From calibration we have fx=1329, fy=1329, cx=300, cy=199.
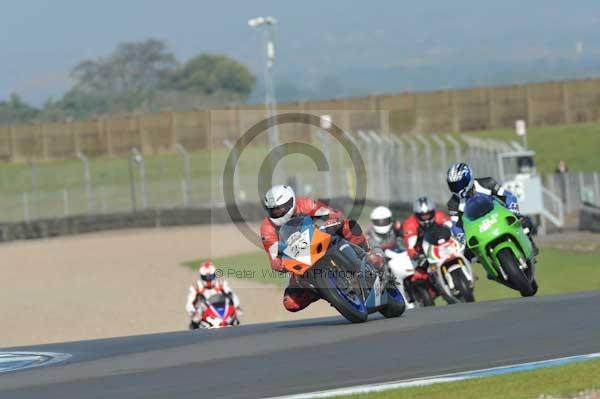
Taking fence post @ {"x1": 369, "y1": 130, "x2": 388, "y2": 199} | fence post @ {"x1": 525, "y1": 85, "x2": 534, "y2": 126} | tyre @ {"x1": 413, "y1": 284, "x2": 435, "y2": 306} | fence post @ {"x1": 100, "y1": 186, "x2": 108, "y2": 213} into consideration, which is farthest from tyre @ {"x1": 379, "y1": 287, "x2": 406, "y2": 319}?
fence post @ {"x1": 525, "y1": 85, "x2": 534, "y2": 126}

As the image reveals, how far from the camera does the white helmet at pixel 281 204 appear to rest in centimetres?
1144

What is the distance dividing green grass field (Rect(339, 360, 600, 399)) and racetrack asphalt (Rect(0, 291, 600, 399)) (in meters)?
0.45

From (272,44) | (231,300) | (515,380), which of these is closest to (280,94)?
(272,44)

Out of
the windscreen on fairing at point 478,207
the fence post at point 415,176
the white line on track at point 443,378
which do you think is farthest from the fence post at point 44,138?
the white line on track at point 443,378

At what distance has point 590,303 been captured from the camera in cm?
1227

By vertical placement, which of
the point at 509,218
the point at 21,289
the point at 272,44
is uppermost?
the point at 272,44

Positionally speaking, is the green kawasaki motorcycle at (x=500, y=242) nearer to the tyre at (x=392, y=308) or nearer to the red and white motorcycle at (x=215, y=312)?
the tyre at (x=392, y=308)

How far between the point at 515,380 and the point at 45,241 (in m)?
35.8

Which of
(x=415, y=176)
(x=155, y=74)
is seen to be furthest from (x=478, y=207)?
(x=155, y=74)

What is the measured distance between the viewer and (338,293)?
37.4 ft

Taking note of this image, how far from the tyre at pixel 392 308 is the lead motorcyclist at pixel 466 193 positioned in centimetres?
186

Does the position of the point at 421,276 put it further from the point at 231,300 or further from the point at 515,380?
the point at 515,380

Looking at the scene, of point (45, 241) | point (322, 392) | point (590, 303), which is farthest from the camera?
point (45, 241)

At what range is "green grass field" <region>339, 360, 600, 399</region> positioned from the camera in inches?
304
